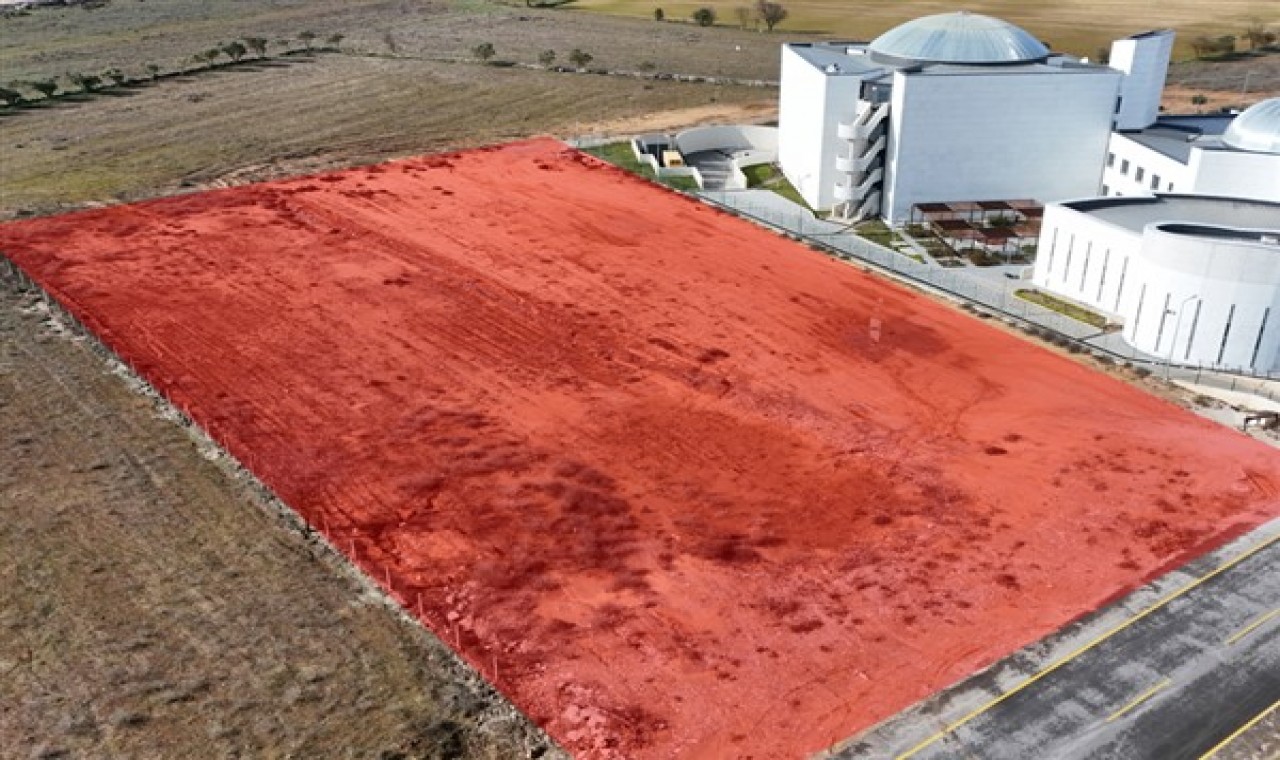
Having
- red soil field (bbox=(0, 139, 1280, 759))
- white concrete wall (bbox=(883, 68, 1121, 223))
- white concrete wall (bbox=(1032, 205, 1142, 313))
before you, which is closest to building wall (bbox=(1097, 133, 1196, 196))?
white concrete wall (bbox=(883, 68, 1121, 223))

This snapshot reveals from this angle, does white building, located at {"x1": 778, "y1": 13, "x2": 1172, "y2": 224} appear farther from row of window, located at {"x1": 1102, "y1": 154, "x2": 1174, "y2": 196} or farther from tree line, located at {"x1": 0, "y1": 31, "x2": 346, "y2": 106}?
tree line, located at {"x1": 0, "y1": 31, "x2": 346, "y2": 106}

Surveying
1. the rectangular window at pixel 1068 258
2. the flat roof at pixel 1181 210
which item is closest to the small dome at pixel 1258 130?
the flat roof at pixel 1181 210

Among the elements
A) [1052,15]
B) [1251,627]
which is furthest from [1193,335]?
[1052,15]

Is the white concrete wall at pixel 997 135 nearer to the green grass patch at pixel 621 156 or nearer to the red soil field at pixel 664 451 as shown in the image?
the red soil field at pixel 664 451

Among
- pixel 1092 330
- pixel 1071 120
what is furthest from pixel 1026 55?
Answer: pixel 1092 330

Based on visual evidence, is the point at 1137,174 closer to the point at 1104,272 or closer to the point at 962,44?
the point at 962,44

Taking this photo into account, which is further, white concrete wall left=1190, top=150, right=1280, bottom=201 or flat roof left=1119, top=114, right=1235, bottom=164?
flat roof left=1119, top=114, right=1235, bottom=164
